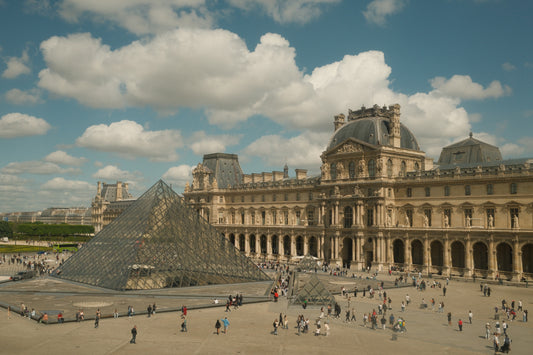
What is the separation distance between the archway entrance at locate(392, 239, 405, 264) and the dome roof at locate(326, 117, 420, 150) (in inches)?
469

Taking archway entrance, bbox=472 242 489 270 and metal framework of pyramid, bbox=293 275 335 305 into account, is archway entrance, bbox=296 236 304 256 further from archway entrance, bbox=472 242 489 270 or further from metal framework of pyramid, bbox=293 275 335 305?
metal framework of pyramid, bbox=293 275 335 305

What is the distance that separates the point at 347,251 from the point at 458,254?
14121mm

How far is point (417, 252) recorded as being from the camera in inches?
2292

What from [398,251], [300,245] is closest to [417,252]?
[398,251]

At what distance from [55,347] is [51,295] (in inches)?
623

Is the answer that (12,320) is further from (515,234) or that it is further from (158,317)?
(515,234)

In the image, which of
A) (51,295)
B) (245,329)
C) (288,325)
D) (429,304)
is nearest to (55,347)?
(245,329)

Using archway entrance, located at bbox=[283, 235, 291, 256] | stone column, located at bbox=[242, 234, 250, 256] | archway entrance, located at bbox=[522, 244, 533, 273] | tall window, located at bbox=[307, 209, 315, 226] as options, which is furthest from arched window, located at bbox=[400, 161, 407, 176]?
stone column, located at bbox=[242, 234, 250, 256]

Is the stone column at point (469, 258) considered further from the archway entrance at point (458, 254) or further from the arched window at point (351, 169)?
the arched window at point (351, 169)

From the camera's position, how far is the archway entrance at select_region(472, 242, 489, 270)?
5231 centimetres

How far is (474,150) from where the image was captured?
2405 inches

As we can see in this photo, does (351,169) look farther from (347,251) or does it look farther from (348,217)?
(347,251)

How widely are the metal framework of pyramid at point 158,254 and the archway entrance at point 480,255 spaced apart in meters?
23.1

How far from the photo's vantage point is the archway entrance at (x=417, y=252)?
57594mm
